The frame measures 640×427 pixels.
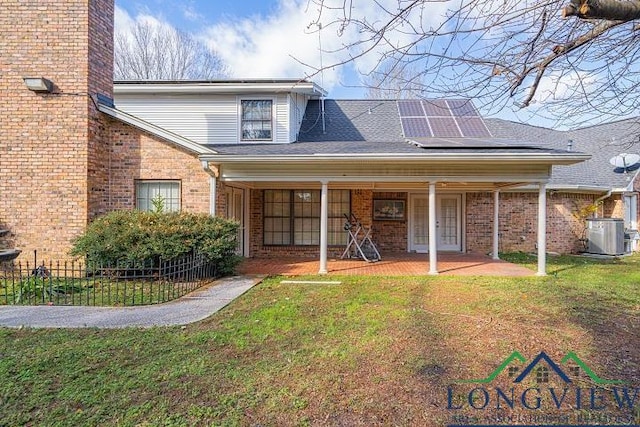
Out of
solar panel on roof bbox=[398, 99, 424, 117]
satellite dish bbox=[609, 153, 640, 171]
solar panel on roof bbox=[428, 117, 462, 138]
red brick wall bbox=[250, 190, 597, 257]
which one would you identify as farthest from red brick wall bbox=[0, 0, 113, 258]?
satellite dish bbox=[609, 153, 640, 171]

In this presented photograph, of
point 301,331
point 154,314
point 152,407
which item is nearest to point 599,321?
point 301,331

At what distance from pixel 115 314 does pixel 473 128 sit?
398 inches

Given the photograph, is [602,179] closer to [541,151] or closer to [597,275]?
[597,275]

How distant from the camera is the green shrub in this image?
681cm

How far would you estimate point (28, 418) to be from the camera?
250cm

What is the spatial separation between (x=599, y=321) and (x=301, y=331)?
409 centimetres

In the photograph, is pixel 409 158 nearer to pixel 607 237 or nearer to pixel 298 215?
pixel 298 215

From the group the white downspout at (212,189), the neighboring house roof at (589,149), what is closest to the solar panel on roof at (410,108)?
the neighboring house roof at (589,149)

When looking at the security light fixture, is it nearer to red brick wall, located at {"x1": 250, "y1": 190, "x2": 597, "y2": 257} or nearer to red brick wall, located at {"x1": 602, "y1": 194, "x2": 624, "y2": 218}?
red brick wall, located at {"x1": 250, "y1": 190, "x2": 597, "y2": 257}

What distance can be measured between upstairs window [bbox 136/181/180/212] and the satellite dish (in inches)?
641

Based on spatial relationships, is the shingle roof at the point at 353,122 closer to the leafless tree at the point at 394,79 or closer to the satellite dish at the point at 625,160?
the leafless tree at the point at 394,79

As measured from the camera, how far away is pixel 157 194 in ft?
28.3

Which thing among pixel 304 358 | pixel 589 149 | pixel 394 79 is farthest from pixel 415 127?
pixel 589 149

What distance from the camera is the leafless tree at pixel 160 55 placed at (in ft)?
74.2
